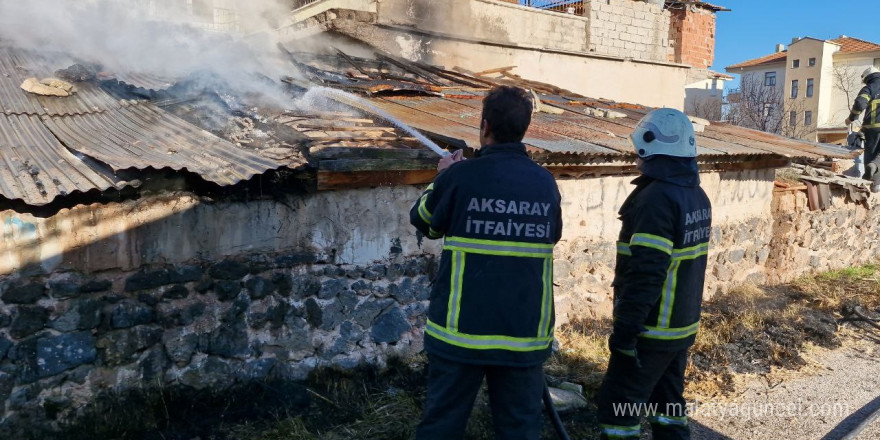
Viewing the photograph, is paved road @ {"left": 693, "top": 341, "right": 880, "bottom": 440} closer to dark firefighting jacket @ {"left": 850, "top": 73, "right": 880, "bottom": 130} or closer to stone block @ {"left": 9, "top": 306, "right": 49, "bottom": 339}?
stone block @ {"left": 9, "top": 306, "right": 49, "bottom": 339}

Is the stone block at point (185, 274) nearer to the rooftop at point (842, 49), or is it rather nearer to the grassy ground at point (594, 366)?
the grassy ground at point (594, 366)

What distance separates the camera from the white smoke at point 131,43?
19.8ft

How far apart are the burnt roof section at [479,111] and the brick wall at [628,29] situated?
2967 mm

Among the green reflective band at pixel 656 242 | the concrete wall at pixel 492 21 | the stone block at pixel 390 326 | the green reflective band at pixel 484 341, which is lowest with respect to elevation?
the stone block at pixel 390 326

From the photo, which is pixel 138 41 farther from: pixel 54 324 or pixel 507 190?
pixel 507 190

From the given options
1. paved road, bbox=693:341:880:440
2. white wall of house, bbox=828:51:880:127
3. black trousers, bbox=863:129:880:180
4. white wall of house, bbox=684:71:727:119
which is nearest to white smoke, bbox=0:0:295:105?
paved road, bbox=693:341:880:440

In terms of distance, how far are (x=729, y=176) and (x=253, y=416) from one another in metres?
6.59

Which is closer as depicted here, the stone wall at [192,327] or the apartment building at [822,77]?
the stone wall at [192,327]

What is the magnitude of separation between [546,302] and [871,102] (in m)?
10.7

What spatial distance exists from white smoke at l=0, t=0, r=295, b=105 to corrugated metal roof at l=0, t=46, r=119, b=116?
1.34ft

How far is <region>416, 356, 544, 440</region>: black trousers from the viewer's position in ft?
9.11

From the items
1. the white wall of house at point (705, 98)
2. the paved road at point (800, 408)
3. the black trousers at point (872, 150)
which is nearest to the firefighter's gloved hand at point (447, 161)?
the paved road at point (800, 408)

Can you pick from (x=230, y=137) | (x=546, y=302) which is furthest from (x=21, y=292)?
(x=546, y=302)

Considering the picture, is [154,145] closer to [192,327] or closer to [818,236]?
[192,327]
